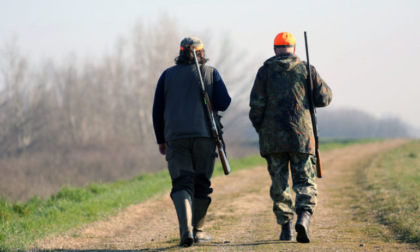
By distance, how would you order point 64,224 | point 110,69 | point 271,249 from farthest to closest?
point 110,69
point 64,224
point 271,249

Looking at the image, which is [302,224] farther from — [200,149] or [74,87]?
[74,87]

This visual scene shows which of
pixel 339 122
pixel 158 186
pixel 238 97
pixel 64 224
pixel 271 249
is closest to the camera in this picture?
pixel 271 249

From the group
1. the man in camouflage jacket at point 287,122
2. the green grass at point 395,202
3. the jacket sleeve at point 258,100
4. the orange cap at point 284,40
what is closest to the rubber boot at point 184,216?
the man in camouflage jacket at point 287,122

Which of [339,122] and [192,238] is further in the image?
[339,122]

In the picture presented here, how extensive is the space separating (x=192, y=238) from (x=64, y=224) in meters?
3.15

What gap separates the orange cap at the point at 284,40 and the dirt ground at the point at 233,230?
2021mm

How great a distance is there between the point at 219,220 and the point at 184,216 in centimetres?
271

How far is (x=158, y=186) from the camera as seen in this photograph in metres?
13.7

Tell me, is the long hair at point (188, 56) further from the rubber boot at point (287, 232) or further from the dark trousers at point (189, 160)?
the rubber boot at point (287, 232)

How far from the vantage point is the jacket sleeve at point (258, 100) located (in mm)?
5656

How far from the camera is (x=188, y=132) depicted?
538 centimetres

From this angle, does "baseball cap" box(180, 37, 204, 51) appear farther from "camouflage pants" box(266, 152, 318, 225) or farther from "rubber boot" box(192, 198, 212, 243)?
"rubber boot" box(192, 198, 212, 243)

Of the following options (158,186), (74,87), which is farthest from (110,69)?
(158,186)

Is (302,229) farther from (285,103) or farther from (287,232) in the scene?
(285,103)
